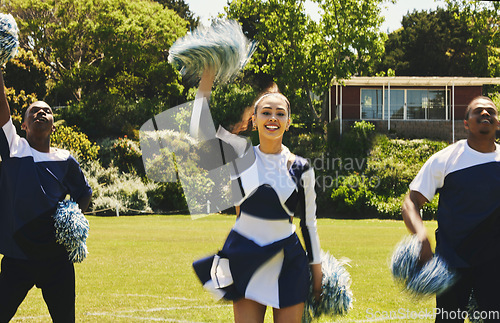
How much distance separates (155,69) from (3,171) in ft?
123

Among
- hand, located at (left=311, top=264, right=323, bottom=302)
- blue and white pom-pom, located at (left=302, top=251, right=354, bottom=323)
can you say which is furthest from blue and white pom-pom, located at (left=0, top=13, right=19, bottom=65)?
blue and white pom-pom, located at (left=302, top=251, right=354, bottom=323)

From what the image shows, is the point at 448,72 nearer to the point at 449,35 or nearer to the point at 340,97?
the point at 449,35

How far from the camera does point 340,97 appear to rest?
127ft

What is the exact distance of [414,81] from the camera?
3962 centimetres

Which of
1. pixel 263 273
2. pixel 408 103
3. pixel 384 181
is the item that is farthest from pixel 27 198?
pixel 408 103

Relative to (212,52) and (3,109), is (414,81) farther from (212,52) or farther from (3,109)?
(3,109)

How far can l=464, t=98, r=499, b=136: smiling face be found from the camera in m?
4.37

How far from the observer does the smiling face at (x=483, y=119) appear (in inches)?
172

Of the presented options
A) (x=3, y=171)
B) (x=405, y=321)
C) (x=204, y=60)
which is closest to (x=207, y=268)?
(x=204, y=60)

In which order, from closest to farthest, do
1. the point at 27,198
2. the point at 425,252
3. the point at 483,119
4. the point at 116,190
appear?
the point at 425,252, the point at 483,119, the point at 27,198, the point at 116,190

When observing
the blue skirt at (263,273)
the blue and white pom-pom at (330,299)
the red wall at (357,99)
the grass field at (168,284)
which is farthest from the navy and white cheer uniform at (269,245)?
the red wall at (357,99)

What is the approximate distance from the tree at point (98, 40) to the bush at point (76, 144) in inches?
337

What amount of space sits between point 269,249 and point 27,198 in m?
2.12

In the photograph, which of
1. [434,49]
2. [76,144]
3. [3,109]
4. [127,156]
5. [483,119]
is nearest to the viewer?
[483,119]
